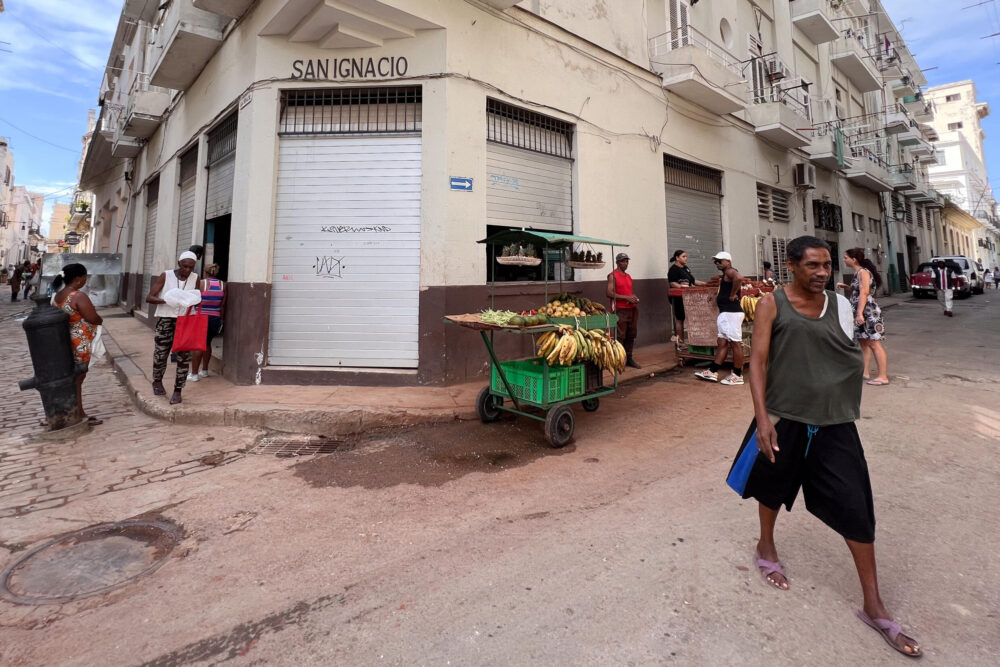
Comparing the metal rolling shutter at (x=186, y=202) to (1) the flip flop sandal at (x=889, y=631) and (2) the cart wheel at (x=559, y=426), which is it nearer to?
(2) the cart wheel at (x=559, y=426)

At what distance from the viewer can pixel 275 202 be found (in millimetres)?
6859

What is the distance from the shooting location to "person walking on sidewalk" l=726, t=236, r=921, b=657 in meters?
2.09

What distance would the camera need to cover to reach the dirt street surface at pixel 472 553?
1998mm

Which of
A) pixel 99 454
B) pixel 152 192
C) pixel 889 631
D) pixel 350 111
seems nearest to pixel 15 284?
pixel 152 192

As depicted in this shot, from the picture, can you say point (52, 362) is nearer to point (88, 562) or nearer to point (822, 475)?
point (88, 562)

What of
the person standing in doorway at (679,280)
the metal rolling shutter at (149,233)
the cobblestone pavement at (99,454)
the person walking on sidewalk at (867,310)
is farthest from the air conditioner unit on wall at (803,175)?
the metal rolling shutter at (149,233)

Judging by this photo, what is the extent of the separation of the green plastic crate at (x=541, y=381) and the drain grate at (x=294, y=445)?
75.9 inches

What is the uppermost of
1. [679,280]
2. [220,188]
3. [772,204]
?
[772,204]

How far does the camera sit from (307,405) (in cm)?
545

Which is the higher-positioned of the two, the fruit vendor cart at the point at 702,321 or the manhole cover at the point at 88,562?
the fruit vendor cart at the point at 702,321

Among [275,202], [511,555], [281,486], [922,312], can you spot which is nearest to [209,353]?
[275,202]

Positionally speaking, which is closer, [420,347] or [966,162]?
[420,347]

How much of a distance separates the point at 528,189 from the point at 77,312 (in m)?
6.36

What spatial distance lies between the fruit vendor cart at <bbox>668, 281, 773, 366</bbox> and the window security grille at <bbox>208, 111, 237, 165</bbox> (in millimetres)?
8482
